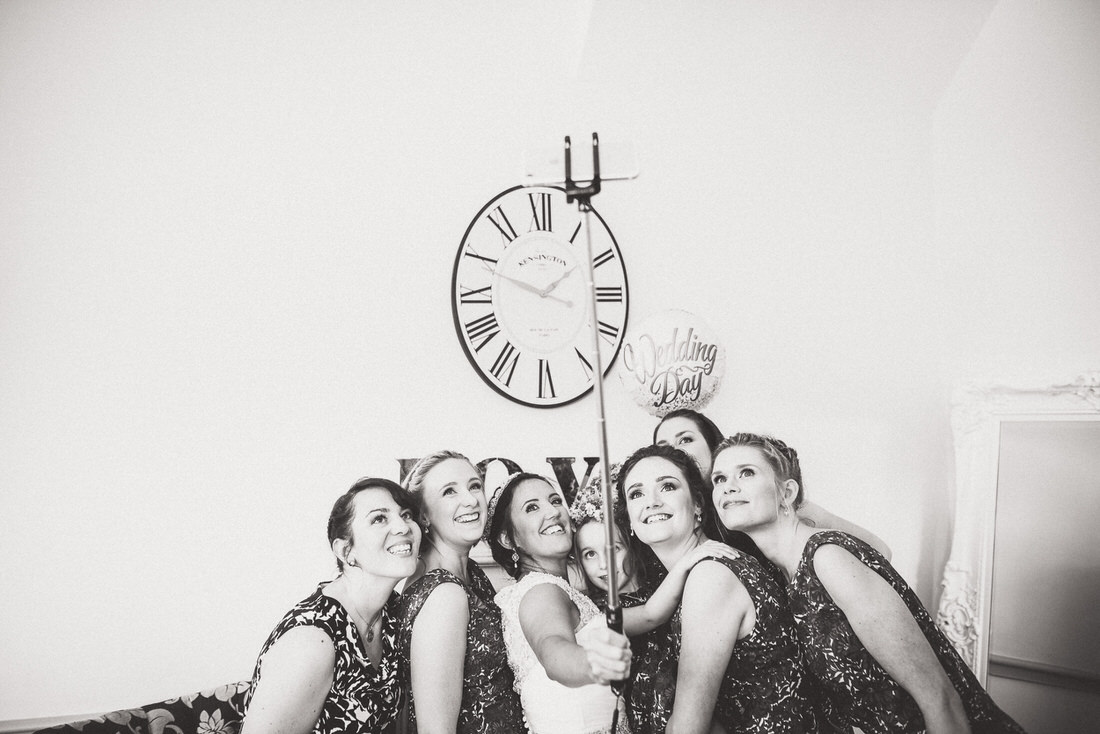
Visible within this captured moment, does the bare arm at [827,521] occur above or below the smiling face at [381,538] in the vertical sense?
below

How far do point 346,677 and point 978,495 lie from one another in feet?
8.26

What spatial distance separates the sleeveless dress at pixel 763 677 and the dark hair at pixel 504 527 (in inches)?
23.8

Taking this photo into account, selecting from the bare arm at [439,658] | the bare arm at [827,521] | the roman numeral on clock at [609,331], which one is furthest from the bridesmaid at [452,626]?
the bare arm at [827,521]

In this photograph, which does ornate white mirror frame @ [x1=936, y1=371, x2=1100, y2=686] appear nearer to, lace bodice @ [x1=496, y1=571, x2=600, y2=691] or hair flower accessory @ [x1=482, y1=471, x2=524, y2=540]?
lace bodice @ [x1=496, y1=571, x2=600, y2=691]

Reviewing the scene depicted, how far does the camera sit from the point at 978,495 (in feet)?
9.65

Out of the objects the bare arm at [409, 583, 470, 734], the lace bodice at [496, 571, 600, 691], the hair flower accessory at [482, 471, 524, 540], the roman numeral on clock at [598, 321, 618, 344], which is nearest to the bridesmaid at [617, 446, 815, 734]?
the lace bodice at [496, 571, 600, 691]

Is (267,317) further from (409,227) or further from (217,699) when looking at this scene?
(217,699)

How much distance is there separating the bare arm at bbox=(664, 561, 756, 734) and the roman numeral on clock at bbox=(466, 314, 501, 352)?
1.40 metres

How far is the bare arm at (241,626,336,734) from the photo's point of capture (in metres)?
1.67

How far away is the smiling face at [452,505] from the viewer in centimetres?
215

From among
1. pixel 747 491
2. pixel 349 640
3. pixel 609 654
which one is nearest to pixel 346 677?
pixel 349 640

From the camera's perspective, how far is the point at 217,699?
2.15 metres

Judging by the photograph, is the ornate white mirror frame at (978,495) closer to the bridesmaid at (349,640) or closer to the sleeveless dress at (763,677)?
the sleeveless dress at (763,677)

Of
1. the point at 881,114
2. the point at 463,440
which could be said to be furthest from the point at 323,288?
the point at 881,114
